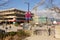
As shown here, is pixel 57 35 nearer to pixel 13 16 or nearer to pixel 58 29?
pixel 58 29

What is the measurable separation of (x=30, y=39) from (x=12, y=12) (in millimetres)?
68190

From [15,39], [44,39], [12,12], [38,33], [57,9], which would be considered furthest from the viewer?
[12,12]

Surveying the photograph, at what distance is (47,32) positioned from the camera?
18891 mm

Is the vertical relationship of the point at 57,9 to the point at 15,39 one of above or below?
above

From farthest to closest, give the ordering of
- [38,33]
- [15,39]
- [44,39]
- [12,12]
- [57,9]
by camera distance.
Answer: [12,12] → [38,33] → [44,39] → [15,39] → [57,9]

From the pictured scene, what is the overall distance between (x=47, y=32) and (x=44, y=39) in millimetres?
3985

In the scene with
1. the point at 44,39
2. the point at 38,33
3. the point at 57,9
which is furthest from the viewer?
the point at 38,33

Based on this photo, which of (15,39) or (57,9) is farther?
(15,39)

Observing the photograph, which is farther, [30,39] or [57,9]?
[30,39]

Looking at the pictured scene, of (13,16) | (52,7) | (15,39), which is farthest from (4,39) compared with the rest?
(13,16)

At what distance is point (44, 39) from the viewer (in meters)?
15.0

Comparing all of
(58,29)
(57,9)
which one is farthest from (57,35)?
(57,9)

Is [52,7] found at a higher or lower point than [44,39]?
higher

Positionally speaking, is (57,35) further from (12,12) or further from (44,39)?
(12,12)
